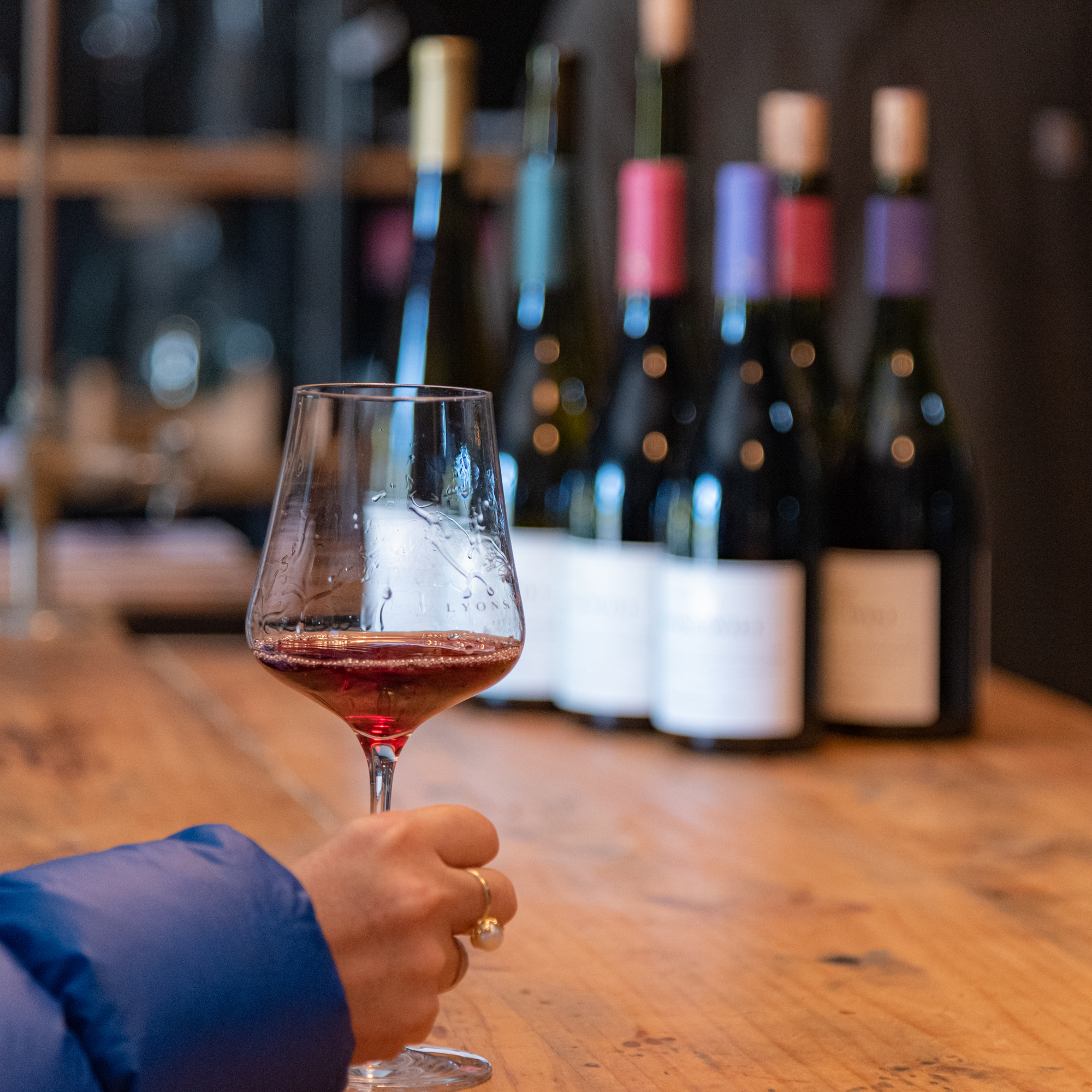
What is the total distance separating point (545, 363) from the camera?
119 cm

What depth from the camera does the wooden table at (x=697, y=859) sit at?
560 mm

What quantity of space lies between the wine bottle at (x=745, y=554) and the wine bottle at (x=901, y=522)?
1.9 inches

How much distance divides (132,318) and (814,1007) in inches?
124

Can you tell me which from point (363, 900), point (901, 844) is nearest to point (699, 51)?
point (901, 844)

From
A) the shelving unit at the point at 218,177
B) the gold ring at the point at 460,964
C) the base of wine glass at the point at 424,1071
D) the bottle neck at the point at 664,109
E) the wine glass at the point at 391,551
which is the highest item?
the shelving unit at the point at 218,177

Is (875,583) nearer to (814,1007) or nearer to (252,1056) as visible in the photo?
(814,1007)

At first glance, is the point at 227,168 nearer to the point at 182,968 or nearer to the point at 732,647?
the point at 732,647

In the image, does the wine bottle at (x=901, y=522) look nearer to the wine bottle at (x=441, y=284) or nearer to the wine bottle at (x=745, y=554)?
the wine bottle at (x=745, y=554)

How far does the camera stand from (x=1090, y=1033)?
1.87 feet

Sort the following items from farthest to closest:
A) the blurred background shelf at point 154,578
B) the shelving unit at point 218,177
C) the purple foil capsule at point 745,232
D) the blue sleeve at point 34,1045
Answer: the shelving unit at point 218,177, the blurred background shelf at point 154,578, the purple foil capsule at point 745,232, the blue sleeve at point 34,1045

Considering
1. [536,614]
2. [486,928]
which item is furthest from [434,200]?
[486,928]

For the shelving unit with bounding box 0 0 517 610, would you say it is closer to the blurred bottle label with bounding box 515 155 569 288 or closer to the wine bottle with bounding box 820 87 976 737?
A: the blurred bottle label with bounding box 515 155 569 288

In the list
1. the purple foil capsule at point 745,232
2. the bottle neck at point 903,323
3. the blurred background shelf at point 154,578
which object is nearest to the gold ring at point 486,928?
the purple foil capsule at point 745,232

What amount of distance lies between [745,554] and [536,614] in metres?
0.19
